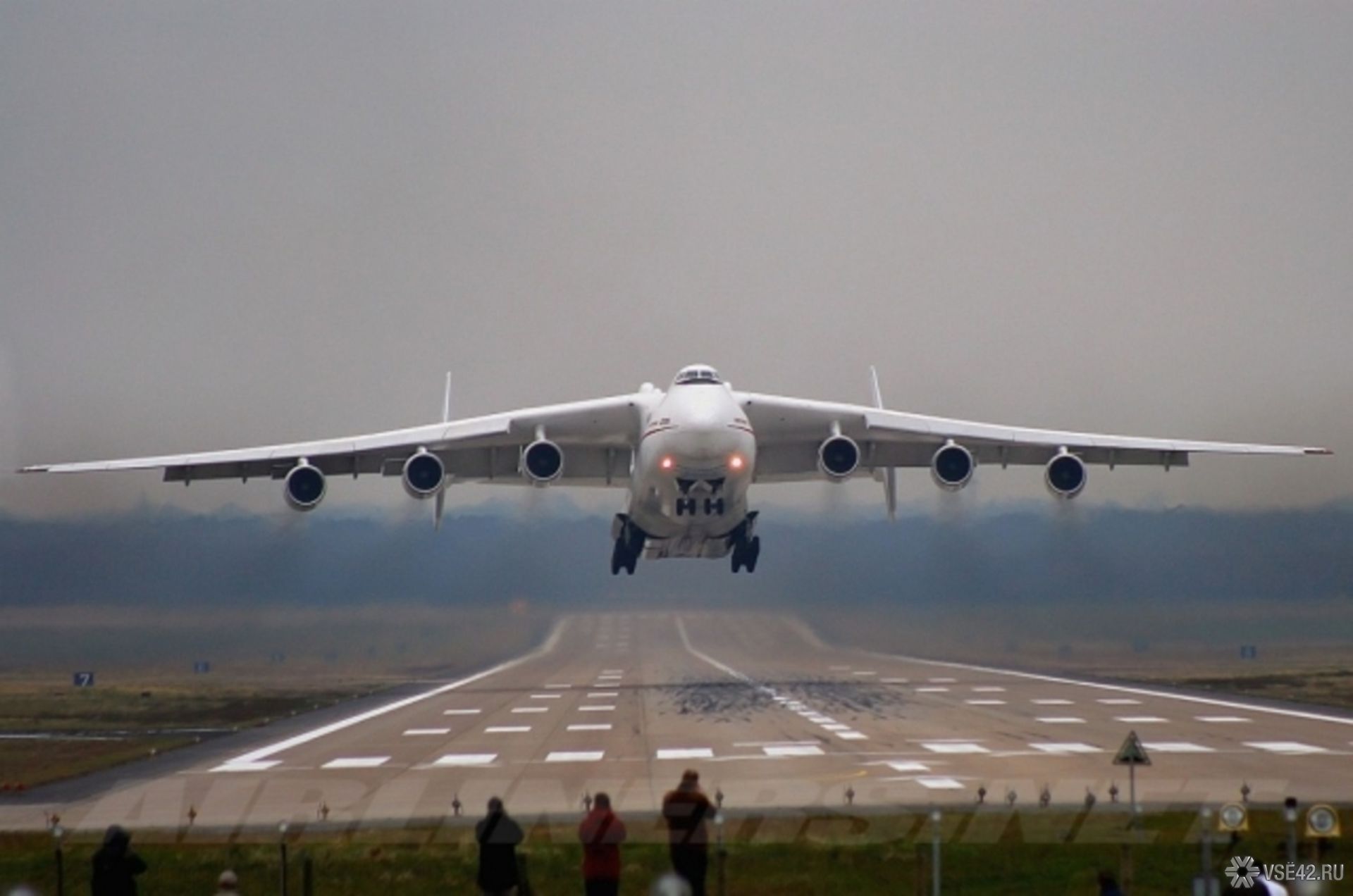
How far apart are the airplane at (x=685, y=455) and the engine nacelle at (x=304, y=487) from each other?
26 mm

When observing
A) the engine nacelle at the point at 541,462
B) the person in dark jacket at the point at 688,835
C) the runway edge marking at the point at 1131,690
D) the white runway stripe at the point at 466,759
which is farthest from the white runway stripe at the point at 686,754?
A: the engine nacelle at the point at 541,462

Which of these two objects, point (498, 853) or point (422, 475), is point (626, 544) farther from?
point (498, 853)

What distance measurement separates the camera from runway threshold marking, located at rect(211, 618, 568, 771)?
74.6 feet

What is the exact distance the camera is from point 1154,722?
26359 millimetres

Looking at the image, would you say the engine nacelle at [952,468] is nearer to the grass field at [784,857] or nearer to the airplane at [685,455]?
the airplane at [685,455]

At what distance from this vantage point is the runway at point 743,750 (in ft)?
59.8

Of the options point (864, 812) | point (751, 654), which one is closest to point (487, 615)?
point (751, 654)

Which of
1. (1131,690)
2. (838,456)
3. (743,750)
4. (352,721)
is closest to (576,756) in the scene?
(743,750)

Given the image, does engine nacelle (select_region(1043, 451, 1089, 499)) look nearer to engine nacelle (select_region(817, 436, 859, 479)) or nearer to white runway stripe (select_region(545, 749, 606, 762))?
engine nacelle (select_region(817, 436, 859, 479))

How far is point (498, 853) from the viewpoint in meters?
11.3

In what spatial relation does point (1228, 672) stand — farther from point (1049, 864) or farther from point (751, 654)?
point (1049, 864)

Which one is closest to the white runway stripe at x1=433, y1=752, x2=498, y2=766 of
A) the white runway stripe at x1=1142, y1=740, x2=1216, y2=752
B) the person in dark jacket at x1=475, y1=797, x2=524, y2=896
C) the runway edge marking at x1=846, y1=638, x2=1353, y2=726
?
the white runway stripe at x1=1142, y1=740, x2=1216, y2=752

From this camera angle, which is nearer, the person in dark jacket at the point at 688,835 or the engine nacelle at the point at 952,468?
the person in dark jacket at the point at 688,835

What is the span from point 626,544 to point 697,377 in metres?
5.96
